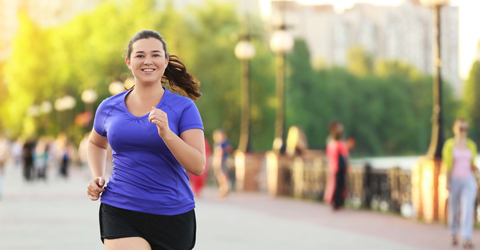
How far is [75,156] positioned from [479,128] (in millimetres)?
66348

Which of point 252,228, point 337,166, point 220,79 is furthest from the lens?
point 220,79

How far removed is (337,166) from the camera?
16266mm

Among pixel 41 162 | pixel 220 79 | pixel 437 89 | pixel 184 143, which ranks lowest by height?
pixel 41 162

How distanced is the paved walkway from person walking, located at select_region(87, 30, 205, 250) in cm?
581

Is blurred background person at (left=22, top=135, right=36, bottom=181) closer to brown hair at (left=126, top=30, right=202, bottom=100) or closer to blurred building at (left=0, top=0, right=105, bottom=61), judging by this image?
brown hair at (left=126, top=30, right=202, bottom=100)

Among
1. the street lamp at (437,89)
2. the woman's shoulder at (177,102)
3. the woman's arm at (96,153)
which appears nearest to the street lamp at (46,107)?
the street lamp at (437,89)

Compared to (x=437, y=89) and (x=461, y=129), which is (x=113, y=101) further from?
(x=437, y=89)

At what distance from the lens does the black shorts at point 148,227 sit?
3672 mm

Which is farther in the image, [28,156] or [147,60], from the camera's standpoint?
[28,156]

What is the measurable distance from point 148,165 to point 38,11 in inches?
6406

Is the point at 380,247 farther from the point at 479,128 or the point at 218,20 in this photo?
the point at 479,128

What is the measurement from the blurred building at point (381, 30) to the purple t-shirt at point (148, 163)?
13259cm

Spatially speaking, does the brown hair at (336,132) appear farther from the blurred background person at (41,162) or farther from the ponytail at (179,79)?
the blurred background person at (41,162)

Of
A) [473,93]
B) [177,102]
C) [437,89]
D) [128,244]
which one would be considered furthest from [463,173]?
[473,93]
